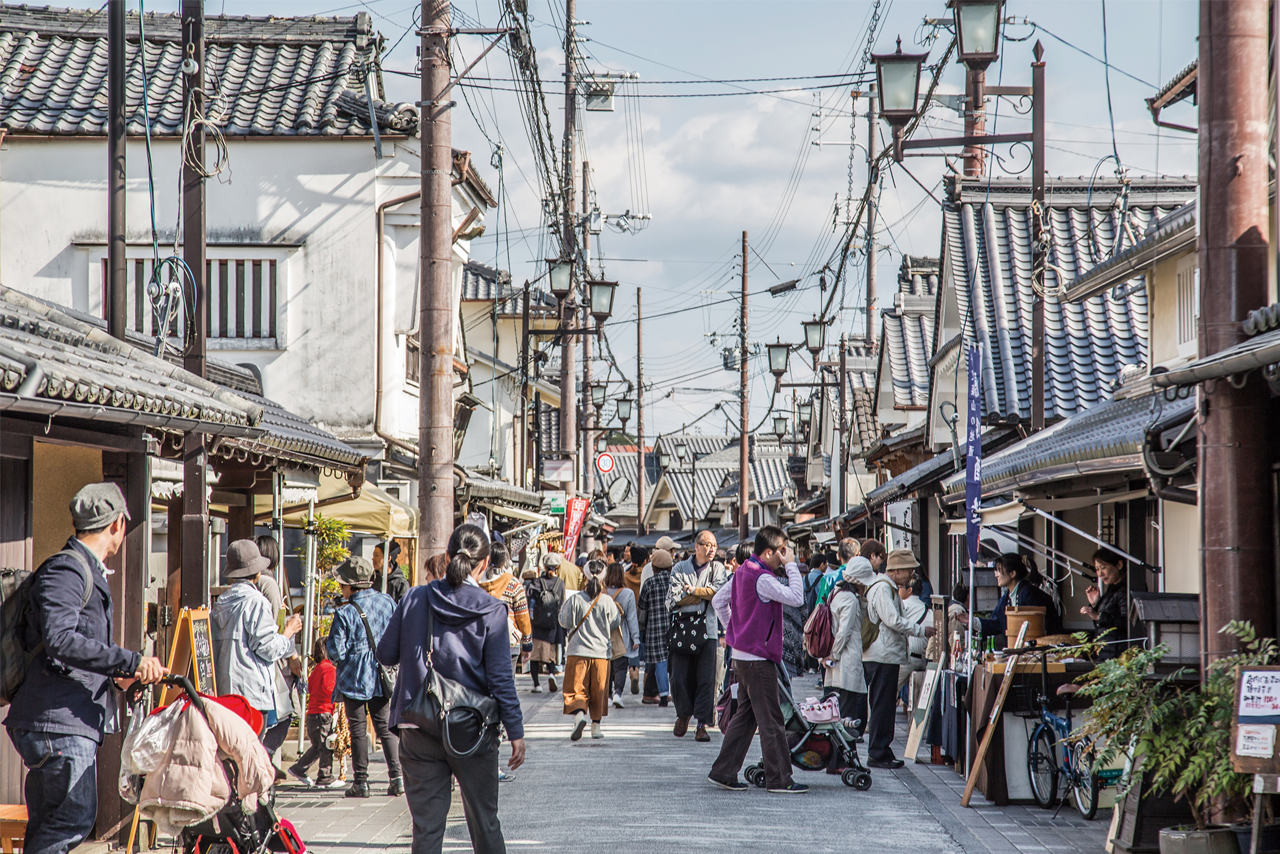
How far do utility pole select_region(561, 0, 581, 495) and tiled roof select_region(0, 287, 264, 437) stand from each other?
12.5 metres

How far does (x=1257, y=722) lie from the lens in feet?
20.5

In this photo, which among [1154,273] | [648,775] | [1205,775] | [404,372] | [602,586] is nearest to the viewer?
[1205,775]

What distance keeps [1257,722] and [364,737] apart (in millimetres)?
6770

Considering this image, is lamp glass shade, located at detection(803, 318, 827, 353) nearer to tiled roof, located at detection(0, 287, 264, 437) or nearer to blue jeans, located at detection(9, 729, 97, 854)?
tiled roof, located at detection(0, 287, 264, 437)

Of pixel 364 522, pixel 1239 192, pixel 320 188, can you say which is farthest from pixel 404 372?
pixel 1239 192

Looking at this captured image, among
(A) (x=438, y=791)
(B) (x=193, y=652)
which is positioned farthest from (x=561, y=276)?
(A) (x=438, y=791)

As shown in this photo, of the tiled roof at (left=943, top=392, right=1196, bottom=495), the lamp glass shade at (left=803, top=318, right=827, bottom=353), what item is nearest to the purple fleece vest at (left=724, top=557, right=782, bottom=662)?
the tiled roof at (left=943, top=392, right=1196, bottom=495)

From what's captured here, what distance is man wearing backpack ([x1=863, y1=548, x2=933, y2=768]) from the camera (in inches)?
461

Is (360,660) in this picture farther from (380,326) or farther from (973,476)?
(380,326)

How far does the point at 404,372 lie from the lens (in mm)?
19500

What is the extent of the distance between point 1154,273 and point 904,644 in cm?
500

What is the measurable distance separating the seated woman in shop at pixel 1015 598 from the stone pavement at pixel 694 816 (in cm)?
170

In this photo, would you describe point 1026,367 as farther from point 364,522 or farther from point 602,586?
point 364,522

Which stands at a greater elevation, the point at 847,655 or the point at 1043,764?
the point at 847,655
